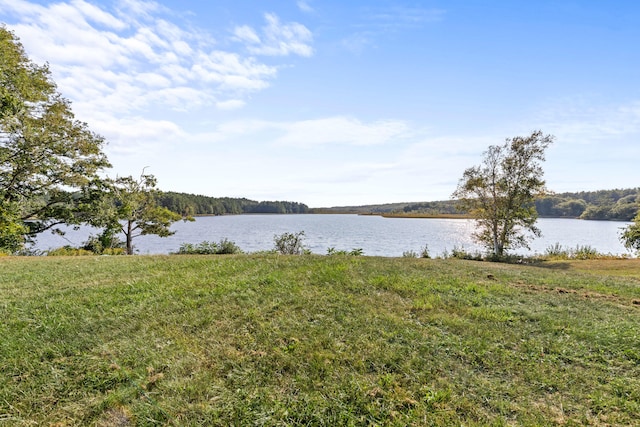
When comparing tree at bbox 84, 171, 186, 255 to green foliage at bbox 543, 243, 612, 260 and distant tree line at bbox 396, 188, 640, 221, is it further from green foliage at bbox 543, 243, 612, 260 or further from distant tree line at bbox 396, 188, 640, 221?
distant tree line at bbox 396, 188, 640, 221

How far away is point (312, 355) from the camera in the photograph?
3504mm

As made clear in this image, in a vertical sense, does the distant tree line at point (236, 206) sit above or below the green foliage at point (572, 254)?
above

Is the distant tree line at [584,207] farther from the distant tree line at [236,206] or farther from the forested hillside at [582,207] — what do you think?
the distant tree line at [236,206]

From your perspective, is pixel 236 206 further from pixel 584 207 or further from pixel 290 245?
pixel 584 207

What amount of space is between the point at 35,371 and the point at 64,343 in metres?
0.59

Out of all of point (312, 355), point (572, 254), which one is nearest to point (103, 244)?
point (312, 355)

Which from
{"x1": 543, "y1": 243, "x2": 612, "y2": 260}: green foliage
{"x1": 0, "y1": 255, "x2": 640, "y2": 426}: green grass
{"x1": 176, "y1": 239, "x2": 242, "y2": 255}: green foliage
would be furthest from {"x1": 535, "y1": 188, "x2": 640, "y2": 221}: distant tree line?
{"x1": 0, "y1": 255, "x2": 640, "y2": 426}: green grass

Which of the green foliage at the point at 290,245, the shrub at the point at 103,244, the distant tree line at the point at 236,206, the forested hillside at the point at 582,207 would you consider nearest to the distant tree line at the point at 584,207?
the forested hillside at the point at 582,207

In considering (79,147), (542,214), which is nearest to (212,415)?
(79,147)

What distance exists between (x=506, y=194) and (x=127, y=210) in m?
25.3

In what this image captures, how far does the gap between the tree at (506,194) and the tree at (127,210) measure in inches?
899

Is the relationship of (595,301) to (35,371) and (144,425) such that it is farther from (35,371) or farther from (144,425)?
(35,371)

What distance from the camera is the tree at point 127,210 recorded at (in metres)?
18.1

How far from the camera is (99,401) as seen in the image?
277 cm
